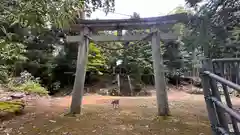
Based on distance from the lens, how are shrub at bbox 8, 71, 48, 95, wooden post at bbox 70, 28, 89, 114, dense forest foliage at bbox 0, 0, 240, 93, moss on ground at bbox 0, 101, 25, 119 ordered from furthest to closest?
shrub at bbox 8, 71, 48, 95 → wooden post at bbox 70, 28, 89, 114 → moss on ground at bbox 0, 101, 25, 119 → dense forest foliage at bbox 0, 0, 240, 93

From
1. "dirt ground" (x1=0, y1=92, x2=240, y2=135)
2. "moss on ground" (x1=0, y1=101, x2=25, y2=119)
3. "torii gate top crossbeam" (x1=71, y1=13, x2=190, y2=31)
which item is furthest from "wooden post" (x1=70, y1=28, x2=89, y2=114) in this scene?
"moss on ground" (x1=0, y1=101, x2=25, y2=119)

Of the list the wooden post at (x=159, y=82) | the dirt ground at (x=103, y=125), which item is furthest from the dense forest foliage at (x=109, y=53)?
the dirt ground at (x=103, y=125)

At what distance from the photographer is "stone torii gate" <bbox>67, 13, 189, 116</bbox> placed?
4590 mm

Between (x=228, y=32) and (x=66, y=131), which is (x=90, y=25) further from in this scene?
(x=228, y=32)

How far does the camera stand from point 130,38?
5027 millimetres

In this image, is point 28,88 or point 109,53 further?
point 109,53

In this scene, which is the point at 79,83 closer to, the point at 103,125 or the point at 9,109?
the point at 103,125

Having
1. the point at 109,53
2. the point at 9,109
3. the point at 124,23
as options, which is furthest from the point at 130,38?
the point at 109,53

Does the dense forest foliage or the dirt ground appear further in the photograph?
the dense forest foliage

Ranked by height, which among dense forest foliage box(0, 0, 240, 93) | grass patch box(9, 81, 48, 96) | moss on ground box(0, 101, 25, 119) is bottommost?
moss on ground box(0, 101, 25, 119)

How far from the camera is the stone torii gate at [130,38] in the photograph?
4590mm

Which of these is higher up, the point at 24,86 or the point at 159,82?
the point at 159,82

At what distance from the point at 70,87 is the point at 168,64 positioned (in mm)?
6141

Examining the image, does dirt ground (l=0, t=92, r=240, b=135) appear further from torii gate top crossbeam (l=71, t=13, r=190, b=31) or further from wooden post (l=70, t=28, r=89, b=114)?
torii gate top crossbeam (l=71, t=13, r=190, b=31)
